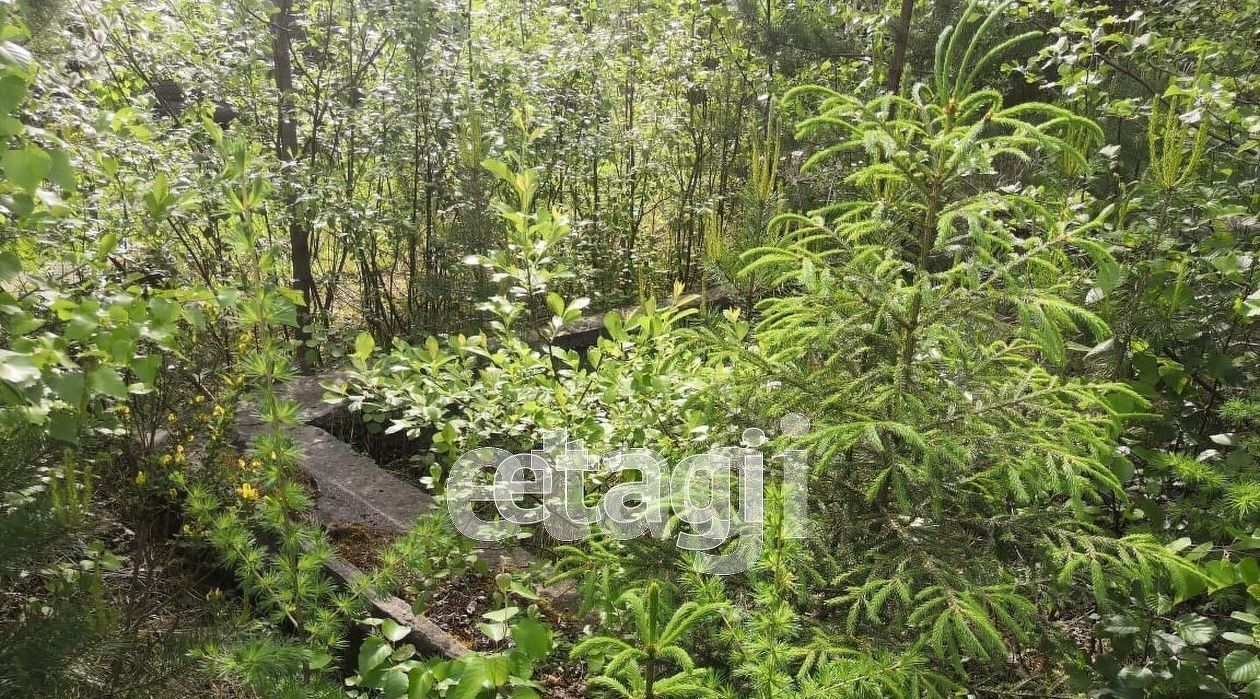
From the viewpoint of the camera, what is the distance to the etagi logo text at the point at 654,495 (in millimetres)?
1675

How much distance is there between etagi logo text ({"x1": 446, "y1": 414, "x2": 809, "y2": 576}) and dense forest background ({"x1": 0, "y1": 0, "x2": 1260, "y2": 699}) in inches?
2.0

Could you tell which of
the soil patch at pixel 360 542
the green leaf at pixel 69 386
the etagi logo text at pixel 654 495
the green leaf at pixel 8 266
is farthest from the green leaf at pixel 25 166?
the soil patch at pixel 360 542

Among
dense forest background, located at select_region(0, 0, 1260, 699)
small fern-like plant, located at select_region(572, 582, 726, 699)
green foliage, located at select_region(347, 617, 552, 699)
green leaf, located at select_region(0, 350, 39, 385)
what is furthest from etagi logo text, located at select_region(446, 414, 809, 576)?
green leaf, located at select_region(0, 350, 39, 385)

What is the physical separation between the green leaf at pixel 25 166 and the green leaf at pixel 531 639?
103 centimetres

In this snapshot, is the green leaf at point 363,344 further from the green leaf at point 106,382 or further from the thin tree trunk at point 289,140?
the thin tree trunk at point 289,140

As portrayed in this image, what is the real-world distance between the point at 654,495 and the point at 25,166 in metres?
1.24

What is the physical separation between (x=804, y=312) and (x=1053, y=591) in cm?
74

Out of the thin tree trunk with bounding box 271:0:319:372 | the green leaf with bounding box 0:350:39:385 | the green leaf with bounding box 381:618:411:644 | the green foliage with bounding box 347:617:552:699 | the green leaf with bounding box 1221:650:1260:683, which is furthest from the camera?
the thin tree trunk with bounding box 271:0:319:372

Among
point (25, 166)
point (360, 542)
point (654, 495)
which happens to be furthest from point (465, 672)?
point (360, 542)

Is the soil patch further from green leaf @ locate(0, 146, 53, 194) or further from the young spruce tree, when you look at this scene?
green leaf @ locate(0, 146, 53, 194)

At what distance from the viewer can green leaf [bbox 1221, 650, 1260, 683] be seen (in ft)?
4.99

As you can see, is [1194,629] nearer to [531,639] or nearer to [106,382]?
[531,639]

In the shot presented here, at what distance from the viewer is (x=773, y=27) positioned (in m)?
4.58

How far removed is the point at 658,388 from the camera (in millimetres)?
2127
